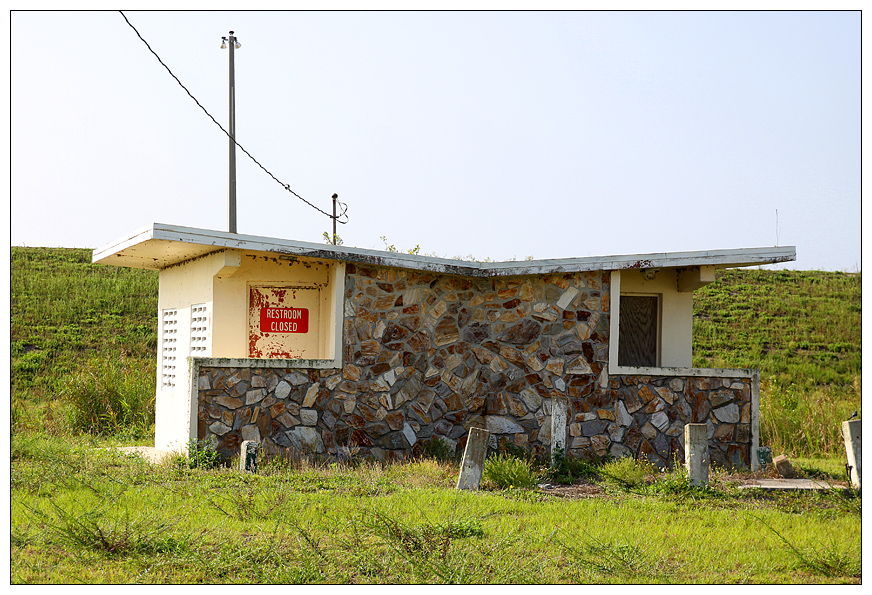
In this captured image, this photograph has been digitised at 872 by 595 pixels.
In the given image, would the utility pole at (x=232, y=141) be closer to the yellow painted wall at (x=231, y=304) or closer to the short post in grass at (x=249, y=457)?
the yellow painted wall at (x=231, y=304)

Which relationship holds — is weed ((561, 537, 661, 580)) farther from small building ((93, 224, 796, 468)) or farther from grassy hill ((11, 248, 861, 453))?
grassy hill ((11, 248, 861, 453))

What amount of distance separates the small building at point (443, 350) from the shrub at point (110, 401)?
3.56 meters

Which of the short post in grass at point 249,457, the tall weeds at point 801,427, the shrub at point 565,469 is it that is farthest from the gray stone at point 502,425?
the tall weeds at point 801,427

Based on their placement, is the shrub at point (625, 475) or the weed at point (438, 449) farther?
the weed at point (438, 449)

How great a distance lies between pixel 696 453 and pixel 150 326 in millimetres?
24183

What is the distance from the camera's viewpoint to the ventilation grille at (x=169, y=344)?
40.9 feet

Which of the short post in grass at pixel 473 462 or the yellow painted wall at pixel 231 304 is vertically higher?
the yellow painted wall at pixel 231 304

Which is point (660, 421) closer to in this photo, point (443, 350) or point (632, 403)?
point (632, 403)

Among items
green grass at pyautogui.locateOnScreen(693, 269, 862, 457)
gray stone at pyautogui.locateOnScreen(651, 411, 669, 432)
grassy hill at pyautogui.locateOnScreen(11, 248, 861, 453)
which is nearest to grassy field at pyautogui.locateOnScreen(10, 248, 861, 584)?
green grass at pyautogui.locateOnScreen(693, 269, 862, 457)

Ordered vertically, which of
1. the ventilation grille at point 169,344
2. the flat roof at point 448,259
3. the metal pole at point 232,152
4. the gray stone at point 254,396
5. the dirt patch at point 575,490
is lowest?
the dirt patch at point 575,490

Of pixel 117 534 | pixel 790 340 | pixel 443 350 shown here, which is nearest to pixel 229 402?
pixel 443 350

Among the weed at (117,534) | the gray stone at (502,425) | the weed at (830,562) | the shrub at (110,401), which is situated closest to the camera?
the weed at (830,562)

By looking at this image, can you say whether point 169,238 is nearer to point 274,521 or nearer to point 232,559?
point 274,521

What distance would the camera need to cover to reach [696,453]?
9.30 m
